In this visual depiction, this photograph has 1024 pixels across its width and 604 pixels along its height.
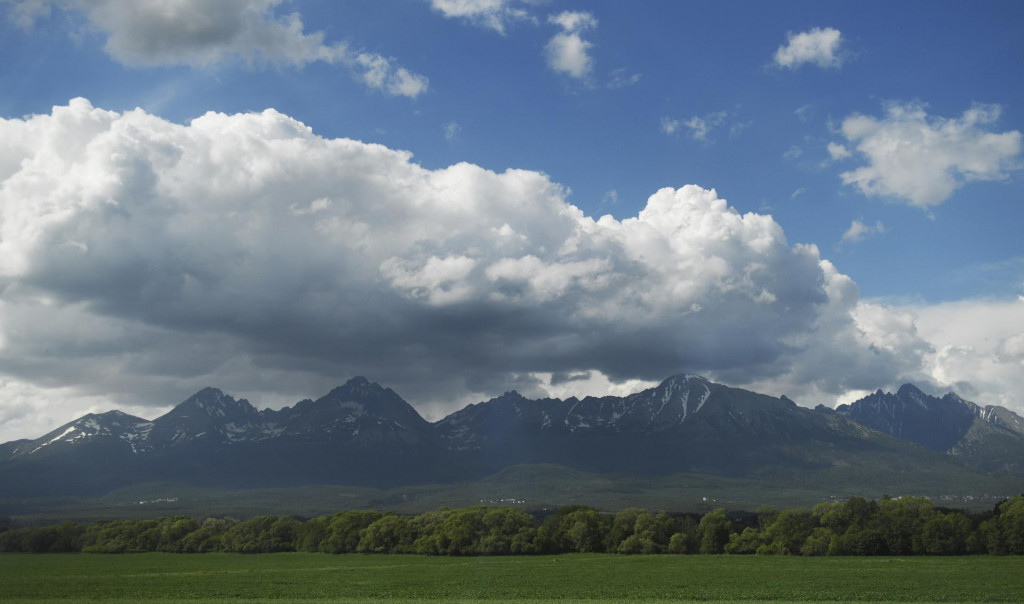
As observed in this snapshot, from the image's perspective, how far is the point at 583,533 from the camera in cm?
13338

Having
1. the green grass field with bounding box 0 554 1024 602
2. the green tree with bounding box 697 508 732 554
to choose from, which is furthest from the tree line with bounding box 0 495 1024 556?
the green grass field with bounding box 0 554 1024 602

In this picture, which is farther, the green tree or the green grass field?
the green tree

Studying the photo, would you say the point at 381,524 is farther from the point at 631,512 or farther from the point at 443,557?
the point at 631,512

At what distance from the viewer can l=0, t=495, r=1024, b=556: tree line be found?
384 ft

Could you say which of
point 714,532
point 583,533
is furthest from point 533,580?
point 714,532

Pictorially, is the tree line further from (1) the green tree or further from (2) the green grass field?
(2) the green grass field

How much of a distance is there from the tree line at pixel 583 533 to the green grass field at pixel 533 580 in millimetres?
10383

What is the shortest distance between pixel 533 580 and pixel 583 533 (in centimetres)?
5393

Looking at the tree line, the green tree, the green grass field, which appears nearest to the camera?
the green grass field

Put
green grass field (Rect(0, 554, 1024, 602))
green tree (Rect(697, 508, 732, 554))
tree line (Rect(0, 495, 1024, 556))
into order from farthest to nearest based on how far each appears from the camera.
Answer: green tree (Rect(697, 508, 732, 554)) < tree line (Rect(0, 495, 1024, 556)) < green grass field (Rect(0, 554, 1024, 602))

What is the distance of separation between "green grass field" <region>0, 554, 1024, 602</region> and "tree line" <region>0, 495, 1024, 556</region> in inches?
409

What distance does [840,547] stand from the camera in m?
118

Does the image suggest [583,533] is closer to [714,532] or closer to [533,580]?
[714,532]

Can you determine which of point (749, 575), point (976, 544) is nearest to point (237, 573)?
point (749, 575)
